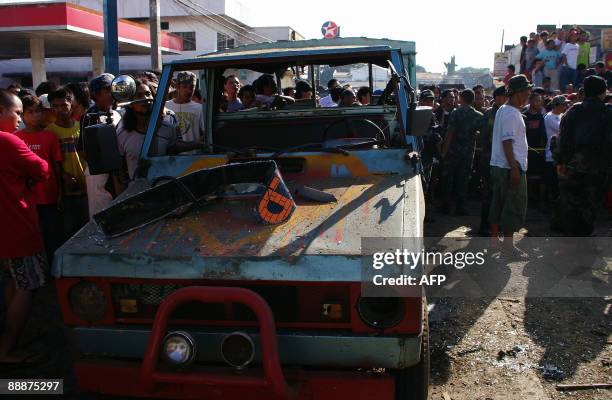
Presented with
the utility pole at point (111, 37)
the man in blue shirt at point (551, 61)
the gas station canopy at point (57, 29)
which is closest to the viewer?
the utility pole at point (111, 37)

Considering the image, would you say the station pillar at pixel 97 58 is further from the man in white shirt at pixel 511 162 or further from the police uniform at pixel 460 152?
the man in white shirt at pixel 511 162

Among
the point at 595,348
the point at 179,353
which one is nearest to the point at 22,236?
the point at 179,353

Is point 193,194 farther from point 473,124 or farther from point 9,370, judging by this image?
point 473,124

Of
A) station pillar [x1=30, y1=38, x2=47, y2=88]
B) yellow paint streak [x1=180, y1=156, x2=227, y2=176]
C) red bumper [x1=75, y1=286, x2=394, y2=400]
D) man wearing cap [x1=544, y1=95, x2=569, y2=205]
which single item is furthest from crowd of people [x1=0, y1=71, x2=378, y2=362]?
station pillar [x1=30, y1=38, x2=47, y2=88]

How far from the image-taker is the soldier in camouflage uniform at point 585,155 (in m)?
5.09

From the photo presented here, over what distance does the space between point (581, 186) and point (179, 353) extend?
4538 millimetres

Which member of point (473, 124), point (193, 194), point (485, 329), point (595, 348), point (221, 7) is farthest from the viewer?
point (221, 7)

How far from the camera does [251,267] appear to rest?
2.21m

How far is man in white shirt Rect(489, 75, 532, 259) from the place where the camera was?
507 centimetres

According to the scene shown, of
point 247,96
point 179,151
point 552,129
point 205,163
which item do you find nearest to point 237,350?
point 205,163

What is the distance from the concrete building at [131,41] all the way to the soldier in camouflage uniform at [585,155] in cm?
1633

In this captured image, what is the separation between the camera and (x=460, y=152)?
23.5 ft

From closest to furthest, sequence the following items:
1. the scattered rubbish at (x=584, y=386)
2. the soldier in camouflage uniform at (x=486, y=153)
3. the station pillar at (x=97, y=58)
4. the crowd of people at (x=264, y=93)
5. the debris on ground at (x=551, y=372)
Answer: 1. the scattered rubbish at (x=584, y=386)
2. the debris on ground at (x=551, y=372)
3. the crowd of people at (x=264, y=93)
4. the soldier in camouflage uniform at (x=486, y=153)
5. the station pillar at (x=97, y=58)
